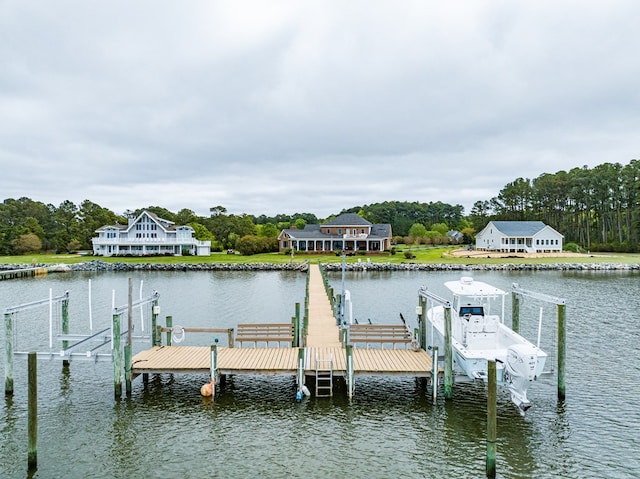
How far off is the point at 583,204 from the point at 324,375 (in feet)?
352

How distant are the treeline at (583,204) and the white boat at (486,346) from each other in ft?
280

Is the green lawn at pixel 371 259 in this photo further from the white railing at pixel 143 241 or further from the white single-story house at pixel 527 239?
the white single-story house at pixel 527 239

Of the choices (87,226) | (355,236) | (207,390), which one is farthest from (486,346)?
(87,226)

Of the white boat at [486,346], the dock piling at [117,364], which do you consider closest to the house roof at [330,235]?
the white boat at [486,346]

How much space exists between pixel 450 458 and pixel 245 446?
17.8 ft

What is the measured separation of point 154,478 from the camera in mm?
12000

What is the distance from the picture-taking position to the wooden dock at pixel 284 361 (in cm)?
1636

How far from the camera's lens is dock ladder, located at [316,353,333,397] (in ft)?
54.0

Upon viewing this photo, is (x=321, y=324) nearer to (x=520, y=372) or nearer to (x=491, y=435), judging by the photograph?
(x=520, y=372)

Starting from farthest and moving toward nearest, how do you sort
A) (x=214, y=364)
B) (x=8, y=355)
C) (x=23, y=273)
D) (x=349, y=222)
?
(x=349, y=222)
(x=23, y=273)
(x=8, y=355)
(x=214, y=364)

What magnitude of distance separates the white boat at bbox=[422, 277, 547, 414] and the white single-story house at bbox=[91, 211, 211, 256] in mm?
72618

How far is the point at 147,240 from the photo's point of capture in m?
88.6

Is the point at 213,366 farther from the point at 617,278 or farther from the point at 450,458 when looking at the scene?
the point at 617,278

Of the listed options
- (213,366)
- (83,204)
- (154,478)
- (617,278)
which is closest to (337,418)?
(213,366)
